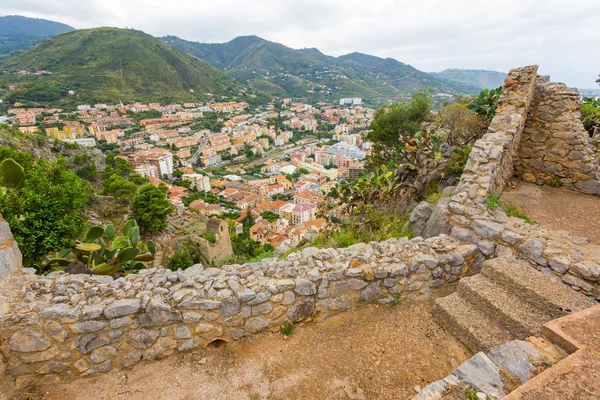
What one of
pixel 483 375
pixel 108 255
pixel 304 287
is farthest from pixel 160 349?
pixel 483 375

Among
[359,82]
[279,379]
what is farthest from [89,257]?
[359,82]

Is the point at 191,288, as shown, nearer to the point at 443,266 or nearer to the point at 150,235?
the point at 443,266

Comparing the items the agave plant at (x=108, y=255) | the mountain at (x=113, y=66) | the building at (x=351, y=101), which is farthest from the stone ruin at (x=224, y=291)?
the building at (x=351, y=101)

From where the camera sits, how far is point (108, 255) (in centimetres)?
398

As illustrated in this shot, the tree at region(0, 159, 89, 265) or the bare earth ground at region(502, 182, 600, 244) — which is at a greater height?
the bare earth ground at region(502, 182, 600, 244)

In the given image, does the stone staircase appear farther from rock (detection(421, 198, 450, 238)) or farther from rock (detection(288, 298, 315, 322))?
rock (detection(288, 298, 315, 322))

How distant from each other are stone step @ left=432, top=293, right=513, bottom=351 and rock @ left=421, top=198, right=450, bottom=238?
1.23 m

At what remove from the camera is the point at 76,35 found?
333 feet

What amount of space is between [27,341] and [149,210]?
15912 mm

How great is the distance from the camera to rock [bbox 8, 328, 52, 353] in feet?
8.11

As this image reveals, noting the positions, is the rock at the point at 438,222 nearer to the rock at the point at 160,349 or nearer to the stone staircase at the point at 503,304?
the stone staircase at the point at 503,304

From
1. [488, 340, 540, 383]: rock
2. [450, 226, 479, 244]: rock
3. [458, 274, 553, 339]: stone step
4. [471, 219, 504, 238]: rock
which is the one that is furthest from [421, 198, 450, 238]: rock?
[488, 340, 540, 383]: rock

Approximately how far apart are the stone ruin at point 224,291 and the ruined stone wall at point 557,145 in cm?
301

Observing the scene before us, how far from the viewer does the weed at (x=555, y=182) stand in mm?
5734
